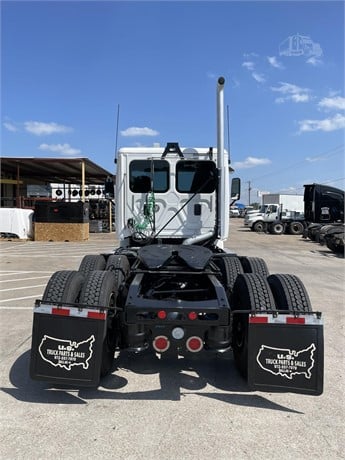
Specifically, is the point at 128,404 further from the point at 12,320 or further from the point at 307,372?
the point at 12,320

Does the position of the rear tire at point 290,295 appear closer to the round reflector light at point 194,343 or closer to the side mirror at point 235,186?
the round reflector light at point 194,343

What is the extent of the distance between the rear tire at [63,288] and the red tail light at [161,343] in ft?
2.64

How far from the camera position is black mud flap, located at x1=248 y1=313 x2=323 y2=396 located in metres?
3.30

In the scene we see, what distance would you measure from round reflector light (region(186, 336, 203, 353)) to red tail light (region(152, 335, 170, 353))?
0.58 ft

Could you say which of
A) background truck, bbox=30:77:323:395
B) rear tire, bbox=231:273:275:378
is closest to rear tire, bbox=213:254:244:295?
background truck, bbox=30:77:323:395

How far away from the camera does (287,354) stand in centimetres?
332

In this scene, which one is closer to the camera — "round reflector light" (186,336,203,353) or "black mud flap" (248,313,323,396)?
"black mud flap" (248,313,323,396)

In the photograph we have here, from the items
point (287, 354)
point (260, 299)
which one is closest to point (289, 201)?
point (260, 299)

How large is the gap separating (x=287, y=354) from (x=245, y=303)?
1.82ft

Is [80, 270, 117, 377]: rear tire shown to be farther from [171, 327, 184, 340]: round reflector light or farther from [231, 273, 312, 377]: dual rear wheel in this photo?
[231, 273, 312, 377]: dual rear wheel

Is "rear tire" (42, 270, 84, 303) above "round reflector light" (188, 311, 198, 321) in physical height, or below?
above

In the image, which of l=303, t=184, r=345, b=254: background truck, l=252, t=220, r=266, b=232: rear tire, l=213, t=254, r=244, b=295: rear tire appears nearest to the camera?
l=213, t=254, r=244, b=295: rear tire

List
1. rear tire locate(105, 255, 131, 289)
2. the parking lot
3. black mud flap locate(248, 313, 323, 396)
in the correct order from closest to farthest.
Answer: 1. the parking lot
2. black mud flap locate(248, 313, 323, 396)
3. rear tire locate(105, 255, 131, 289)

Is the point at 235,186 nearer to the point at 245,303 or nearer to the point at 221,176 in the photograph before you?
the point at 221,176
